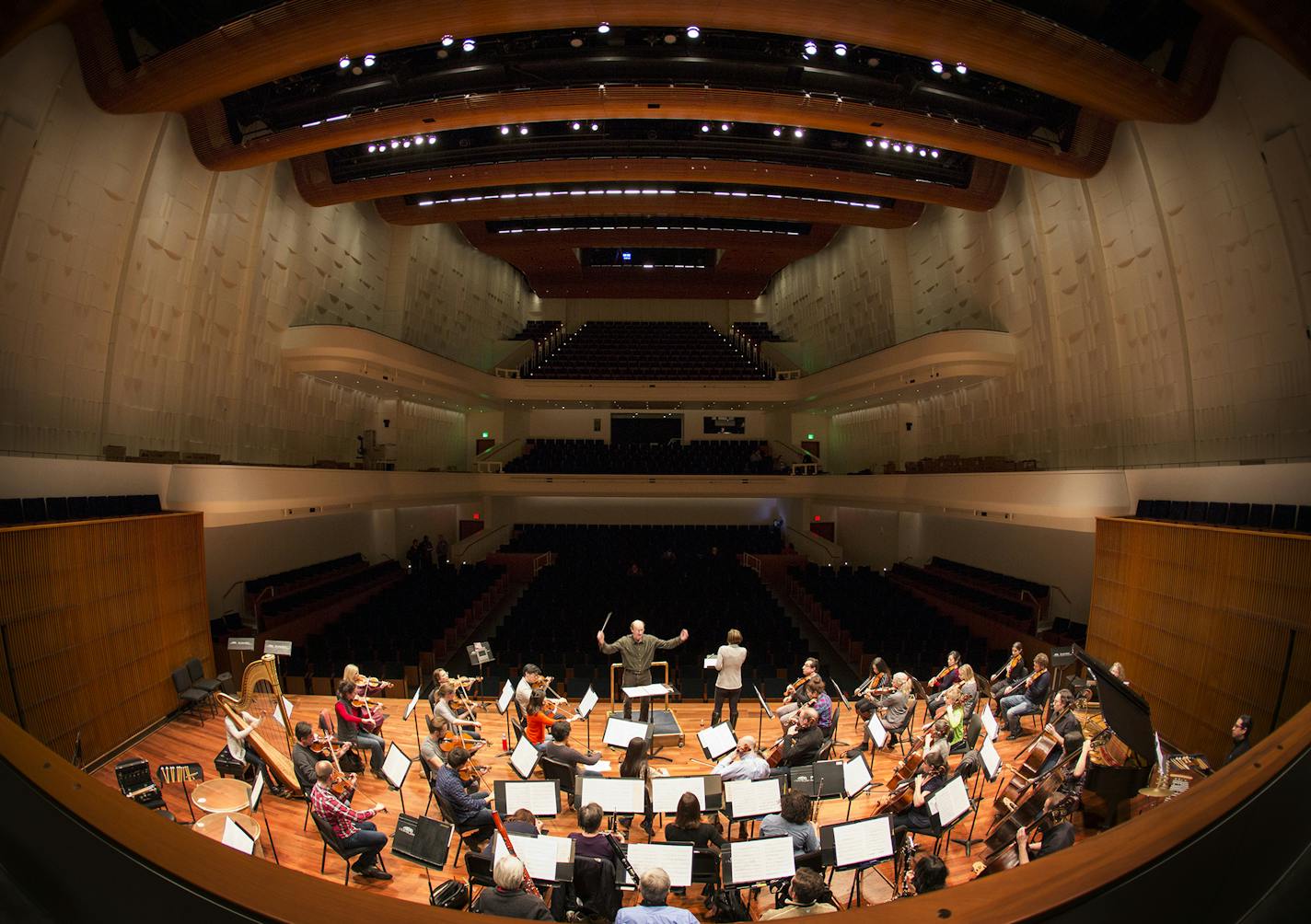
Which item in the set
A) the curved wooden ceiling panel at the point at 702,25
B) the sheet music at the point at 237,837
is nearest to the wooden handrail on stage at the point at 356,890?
the sheet music at the point at 237,837

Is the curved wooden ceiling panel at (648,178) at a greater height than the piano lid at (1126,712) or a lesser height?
greater

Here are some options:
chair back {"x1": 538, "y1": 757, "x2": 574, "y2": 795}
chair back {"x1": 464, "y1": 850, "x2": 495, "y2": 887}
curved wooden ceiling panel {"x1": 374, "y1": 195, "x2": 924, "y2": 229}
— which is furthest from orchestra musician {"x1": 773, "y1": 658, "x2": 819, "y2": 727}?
curved wooden ceiling panel {"x1": 374, "y1": 195, "x2": 924, "y2": 229}

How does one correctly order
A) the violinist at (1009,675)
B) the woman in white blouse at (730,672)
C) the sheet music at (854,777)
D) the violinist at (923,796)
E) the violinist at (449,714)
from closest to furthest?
the violinist at (923,796) → the sheet music at (854,777) → the violinist at (449,714) → the woman in white blouse at (730,672) → the violinist at (1009,675)

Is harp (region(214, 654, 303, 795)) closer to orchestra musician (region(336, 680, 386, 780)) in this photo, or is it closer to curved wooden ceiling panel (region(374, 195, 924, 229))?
orchestra musician (region(336, 680, 386, 780))

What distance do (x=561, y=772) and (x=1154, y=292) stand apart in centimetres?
1160

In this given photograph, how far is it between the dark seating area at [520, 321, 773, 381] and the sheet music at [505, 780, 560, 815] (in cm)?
1717

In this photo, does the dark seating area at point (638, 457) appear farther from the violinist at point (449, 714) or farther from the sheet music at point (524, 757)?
the sheet music at point (524, 757)

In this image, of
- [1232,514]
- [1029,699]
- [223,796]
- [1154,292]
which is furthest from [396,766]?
[1154,292]

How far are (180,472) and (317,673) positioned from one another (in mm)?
3802

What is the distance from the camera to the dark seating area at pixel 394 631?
960cm

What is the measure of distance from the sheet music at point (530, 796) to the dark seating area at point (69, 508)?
6617 millimetres

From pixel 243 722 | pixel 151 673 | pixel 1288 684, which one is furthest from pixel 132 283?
pixel 1288 684

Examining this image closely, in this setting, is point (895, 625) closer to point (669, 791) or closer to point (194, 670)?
point (669, 791)

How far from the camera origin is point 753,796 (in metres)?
4.77
